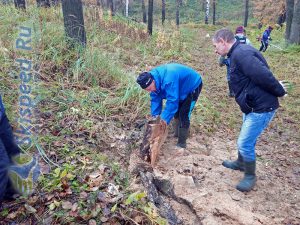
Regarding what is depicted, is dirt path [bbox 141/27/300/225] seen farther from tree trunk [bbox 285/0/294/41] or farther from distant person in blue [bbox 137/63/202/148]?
tree trunk [bbox 285/0/294/41]

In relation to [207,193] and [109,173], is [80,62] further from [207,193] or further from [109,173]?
[207,193]

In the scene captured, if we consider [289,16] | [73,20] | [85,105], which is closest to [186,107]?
[85,105]

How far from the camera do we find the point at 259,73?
3.19 metres

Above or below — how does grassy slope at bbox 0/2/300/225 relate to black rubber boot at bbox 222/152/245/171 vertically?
above

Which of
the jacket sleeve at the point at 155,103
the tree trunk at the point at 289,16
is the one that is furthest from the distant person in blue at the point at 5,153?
the tree trunk at the point at 289,16

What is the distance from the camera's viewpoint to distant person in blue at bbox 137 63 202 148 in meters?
3.86

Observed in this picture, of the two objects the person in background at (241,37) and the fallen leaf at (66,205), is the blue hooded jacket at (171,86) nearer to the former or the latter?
the fallen leaf at (66,205)

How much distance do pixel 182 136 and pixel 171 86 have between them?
965 millimetres

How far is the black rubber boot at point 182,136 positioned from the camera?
448 cm

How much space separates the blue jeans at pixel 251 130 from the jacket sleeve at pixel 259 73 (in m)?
0.32

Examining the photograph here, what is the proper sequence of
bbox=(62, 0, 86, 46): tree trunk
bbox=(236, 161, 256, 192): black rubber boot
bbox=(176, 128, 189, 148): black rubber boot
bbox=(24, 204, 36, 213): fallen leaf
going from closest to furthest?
bbox=(24, 204, 36, 213): fallen leaf < bbox=(236, 161, 256, 192): black rubber boot < bbox=(176, 128, 189, 148): black rubber boot < bbox=(62, 0, 86, 46): tree trunk

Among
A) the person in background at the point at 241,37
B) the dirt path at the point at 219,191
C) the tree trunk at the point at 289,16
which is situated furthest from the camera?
the tree trunk at the point at 289,16

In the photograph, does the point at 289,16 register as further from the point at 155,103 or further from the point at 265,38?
the point at 155,103

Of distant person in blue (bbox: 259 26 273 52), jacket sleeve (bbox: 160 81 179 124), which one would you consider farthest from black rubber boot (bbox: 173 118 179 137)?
distant person in blue (bbox: 259 26 273 52)
